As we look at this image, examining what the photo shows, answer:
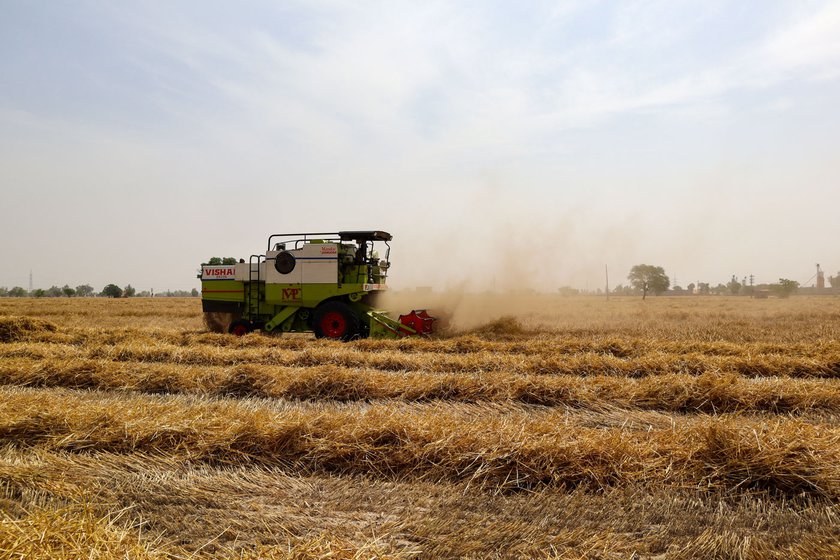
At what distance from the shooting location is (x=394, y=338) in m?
12.7

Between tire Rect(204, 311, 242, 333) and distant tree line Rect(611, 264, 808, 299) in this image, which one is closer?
tire Rect(204, 311, 242, 333)

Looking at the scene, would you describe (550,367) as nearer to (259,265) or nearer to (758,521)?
(758,521)

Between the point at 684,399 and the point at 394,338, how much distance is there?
24.7 ft

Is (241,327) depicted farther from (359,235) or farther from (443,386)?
(443,386)

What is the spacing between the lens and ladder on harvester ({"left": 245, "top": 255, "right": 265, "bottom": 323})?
14.4 m

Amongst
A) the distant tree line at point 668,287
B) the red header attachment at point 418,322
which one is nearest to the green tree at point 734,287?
the distant tree line at point 668,287

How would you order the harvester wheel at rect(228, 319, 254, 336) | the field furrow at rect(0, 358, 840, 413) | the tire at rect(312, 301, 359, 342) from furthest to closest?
the harvester wheel at rect(228, 319, 254, 336) < the tire at rect(312, 301, 359, 342) < the field furrow at rect(0, 358, 840, 413)

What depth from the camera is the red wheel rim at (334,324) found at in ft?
43.5

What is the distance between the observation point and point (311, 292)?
45.1 ft

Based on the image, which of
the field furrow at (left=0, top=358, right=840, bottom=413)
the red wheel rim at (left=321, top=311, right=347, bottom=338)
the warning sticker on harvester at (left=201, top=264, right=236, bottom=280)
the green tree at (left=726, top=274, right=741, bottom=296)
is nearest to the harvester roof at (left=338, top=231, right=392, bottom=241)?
the red wheel rim at (left=321, top=311, right=347, bottom=338)

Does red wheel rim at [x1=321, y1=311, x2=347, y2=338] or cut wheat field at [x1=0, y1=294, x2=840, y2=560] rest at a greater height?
red wheel rim at [x1=321, y1=311, x2=347, y2=338]

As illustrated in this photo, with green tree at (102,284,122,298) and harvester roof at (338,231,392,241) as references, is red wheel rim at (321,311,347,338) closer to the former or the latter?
harvester roof at (338,231,392,241)

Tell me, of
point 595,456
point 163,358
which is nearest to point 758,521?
point 595,456

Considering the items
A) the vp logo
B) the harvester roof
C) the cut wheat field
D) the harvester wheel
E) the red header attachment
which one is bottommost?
the cut wheat field
